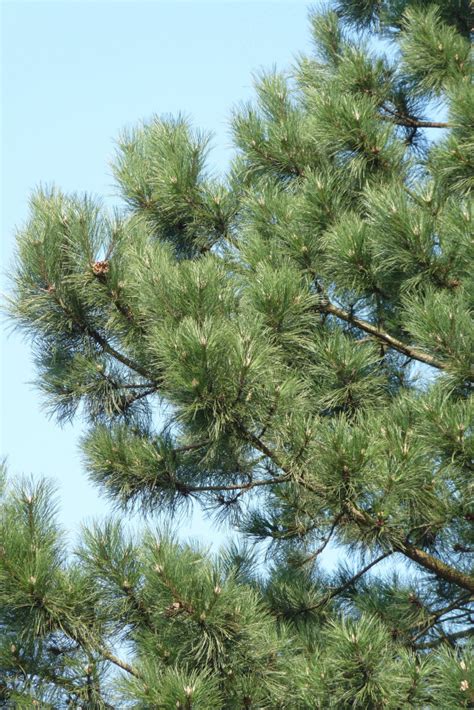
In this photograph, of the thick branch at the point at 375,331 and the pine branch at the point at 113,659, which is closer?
the pine branch at the point at 113,659

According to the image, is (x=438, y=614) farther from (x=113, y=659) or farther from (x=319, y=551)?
(x=113, y=659)

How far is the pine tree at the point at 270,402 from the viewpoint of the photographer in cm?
338

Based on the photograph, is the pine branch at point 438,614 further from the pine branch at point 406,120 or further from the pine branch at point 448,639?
the pine branch at point 406,120

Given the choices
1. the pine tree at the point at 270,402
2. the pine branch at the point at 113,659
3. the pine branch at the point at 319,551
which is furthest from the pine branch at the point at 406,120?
the pine branch at the point at 113,659

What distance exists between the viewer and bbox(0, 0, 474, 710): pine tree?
133 inches

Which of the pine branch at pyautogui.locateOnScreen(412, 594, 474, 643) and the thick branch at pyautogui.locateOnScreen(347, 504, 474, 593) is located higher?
the thick branch at pyautogui.locateOnScreen(347, 504, 474, 593)

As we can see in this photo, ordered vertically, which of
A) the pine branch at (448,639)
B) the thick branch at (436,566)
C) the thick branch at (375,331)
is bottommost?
the pine branch at (448,639)

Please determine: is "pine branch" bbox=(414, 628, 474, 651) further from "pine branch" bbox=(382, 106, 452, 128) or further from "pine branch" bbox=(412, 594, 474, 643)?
"pine branch" bbox=(382, 106, 452, 128)

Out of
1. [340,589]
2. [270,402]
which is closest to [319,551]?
[340,589]

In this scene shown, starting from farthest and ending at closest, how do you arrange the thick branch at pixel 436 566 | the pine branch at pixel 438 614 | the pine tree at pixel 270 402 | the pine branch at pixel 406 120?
1. the pine branch at pixel 406 120
2. the pine branch at pixel 438 614
3. the thick branch at pixel 436 566
4. the pine tree at pixel 270 402

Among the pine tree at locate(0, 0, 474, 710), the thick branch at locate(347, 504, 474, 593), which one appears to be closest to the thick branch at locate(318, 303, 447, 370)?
Result: the pine tree at locate(0, 0, 474, 710)

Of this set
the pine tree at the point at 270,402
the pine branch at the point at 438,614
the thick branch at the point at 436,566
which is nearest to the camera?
the pine tree at the point at 270,402

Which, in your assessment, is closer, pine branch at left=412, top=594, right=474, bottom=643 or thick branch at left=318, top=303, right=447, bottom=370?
pine branch at left=412, top=594, right=474, bottom=643

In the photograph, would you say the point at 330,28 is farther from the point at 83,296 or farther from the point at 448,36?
the point at 83,296
